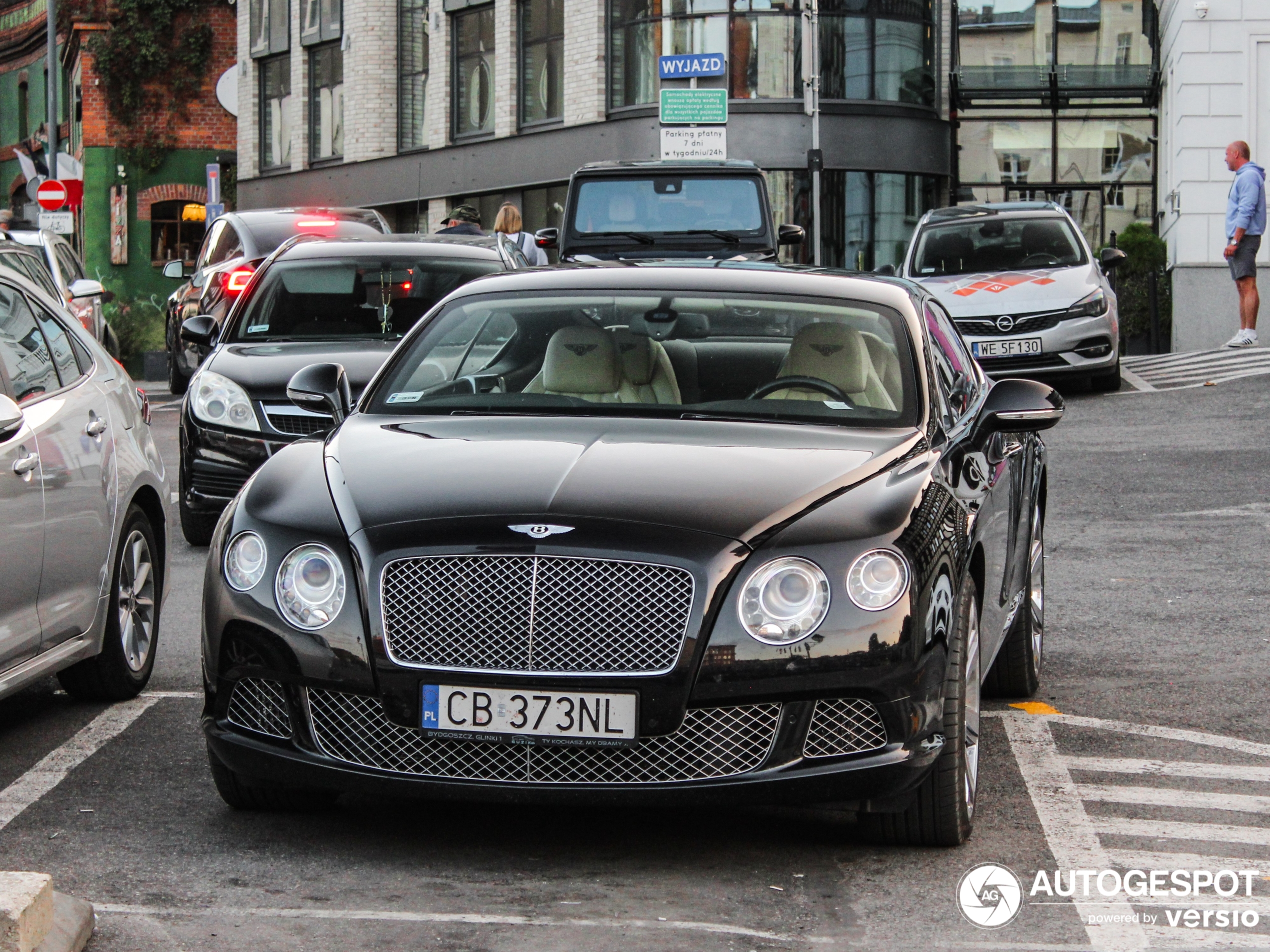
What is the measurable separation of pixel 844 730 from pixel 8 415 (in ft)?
8.16

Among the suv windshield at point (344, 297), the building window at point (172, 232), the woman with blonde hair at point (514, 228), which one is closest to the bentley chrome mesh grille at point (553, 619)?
the suv windshield at point (344, 297)

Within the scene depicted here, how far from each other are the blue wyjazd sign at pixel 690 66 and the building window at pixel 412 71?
16608mm

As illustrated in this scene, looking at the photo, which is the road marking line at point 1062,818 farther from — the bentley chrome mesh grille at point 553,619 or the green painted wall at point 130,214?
the green painted wall at point 130,214

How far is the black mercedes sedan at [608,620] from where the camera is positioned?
14.7 feet

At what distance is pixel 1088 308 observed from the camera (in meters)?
17.3

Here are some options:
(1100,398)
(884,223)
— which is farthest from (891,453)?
(884,223)

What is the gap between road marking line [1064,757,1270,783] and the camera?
569cm

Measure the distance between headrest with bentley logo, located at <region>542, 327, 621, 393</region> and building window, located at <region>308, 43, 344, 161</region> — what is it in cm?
3537

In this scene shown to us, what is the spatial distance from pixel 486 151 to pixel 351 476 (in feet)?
103

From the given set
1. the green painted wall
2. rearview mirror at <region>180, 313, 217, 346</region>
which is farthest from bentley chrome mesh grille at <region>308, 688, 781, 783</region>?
the green painted wall

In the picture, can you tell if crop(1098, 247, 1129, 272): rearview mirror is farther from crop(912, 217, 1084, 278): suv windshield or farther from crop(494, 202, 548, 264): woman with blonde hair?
crop(494, 202, 548, 264): woman with blonde hair

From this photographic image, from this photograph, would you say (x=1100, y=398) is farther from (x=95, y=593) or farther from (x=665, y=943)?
(x=665, y=943)

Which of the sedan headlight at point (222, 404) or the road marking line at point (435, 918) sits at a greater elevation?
the sedan headlight at point (222, 404)

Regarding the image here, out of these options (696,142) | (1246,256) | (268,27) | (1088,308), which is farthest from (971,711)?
(268,27)
